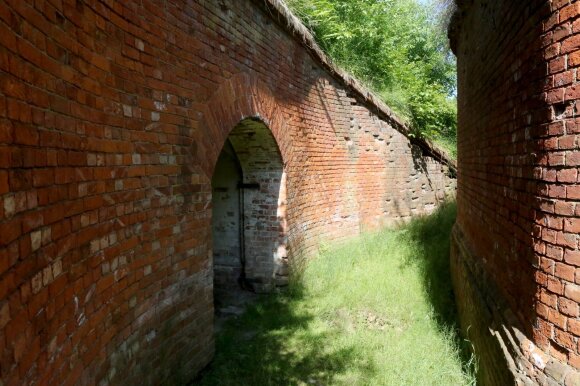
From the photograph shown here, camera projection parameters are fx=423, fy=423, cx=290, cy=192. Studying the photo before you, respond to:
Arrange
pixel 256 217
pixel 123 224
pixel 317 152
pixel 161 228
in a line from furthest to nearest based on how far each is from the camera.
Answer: pixel 317 152
pixel 256 217
pixel 161 228
pixel 123 224

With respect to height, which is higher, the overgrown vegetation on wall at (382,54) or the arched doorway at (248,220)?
the overgrown vegetation on wall at (382,54)

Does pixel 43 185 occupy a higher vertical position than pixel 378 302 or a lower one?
higher

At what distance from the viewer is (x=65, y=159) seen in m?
2.27

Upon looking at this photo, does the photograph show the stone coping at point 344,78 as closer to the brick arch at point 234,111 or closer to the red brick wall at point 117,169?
the red brick wall at point 117,169

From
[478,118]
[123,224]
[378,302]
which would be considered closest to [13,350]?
[123,224]

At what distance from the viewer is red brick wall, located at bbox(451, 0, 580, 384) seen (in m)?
2.21

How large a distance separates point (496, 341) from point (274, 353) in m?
2.49

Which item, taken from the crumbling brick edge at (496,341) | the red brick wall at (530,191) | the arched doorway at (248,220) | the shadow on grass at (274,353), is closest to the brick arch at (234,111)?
the arched doorway at (248,220)

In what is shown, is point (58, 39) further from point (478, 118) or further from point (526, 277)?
point (478, 118)

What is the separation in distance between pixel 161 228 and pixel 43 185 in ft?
5.33

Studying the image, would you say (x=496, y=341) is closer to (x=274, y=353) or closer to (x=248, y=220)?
(x=274, y=353)

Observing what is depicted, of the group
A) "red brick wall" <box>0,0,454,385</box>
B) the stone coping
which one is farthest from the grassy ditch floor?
the stone coping

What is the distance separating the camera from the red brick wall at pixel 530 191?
2211 millimetres

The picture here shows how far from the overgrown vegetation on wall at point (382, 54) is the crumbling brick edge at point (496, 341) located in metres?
4.49
